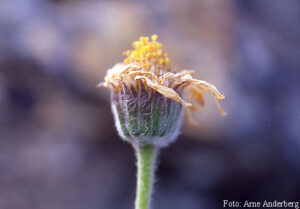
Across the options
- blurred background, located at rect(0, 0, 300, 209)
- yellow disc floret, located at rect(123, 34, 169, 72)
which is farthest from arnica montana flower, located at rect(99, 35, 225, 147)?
blurred background, located at rect(0, 0, 300, 209)

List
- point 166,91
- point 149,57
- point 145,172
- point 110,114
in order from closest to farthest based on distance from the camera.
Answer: point 166,91, point 149,57, point 145,172, point 110,114

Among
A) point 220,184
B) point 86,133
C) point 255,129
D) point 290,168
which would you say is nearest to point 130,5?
point 86,133

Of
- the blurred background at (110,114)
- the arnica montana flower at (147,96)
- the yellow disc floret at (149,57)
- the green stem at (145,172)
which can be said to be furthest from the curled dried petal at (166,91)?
the blurred background at (110,114)

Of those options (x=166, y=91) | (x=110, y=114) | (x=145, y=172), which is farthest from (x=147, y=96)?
(x=110, y=114)

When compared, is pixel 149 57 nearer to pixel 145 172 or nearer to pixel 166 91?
pixel 166 91

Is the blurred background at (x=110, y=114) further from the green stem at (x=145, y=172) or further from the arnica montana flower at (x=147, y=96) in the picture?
the arnica montana flower at (x=147, y=96)

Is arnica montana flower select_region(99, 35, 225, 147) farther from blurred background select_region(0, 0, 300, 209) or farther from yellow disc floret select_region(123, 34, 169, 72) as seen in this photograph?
blurred background select_region(0, 0, 300, 209)
